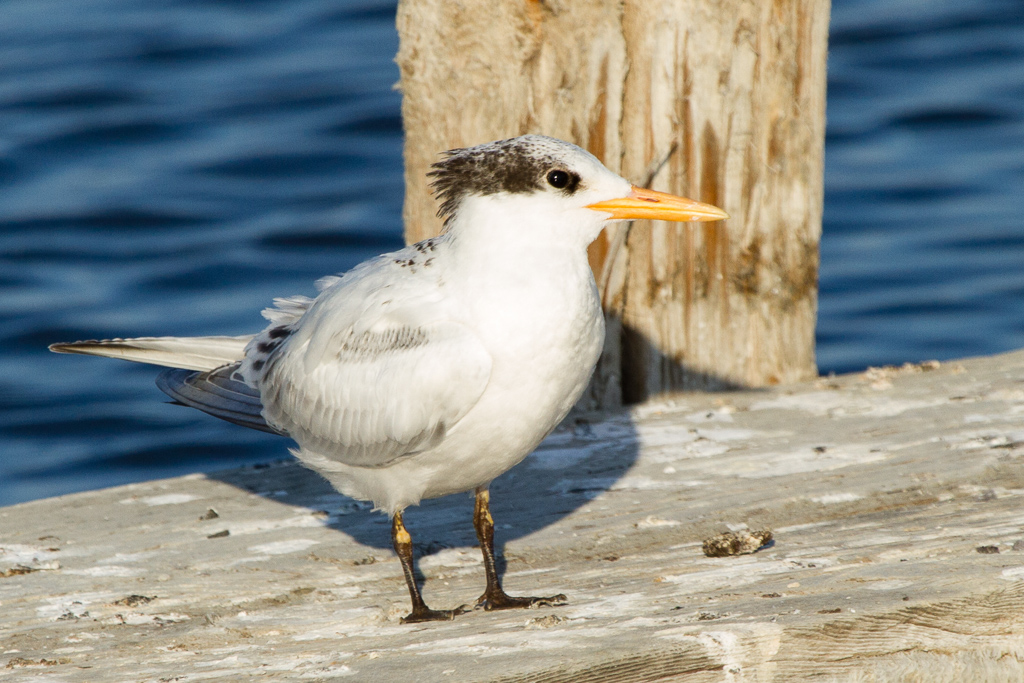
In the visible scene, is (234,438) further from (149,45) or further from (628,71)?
(149,45)

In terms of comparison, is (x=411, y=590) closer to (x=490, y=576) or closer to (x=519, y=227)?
(x=490, y=576)

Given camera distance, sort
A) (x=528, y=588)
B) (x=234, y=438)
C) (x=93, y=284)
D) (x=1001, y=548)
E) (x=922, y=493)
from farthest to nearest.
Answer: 1. (x=93, y=284)
2. (x=234, y=438)
3. (x=922, y=493)
4. (x=528, y=588)
5. (x=1001, y=548)

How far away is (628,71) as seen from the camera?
464 centimetres

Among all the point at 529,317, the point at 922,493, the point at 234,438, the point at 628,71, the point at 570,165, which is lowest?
the point at 234,438

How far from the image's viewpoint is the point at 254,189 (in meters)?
11.2

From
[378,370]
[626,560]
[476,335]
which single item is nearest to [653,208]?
[476,335]

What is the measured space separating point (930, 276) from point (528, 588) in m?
7.26

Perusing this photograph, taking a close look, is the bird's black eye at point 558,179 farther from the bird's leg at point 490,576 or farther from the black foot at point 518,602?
the black foot at point 518,602

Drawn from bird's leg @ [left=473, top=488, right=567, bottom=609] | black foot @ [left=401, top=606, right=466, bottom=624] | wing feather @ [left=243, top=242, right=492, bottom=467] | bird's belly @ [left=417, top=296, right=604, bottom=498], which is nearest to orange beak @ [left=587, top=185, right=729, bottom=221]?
bird's belly @ [left=417, top=296, right=604, bottom=498]

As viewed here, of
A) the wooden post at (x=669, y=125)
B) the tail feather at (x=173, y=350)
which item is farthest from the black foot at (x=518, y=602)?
the wooden post at (x=669, y=125)

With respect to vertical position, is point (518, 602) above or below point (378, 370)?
below

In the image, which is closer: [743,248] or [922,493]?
[922,493]

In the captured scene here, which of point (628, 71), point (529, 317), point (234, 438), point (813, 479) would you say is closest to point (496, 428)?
point (529, 317)

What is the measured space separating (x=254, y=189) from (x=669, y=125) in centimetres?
715
